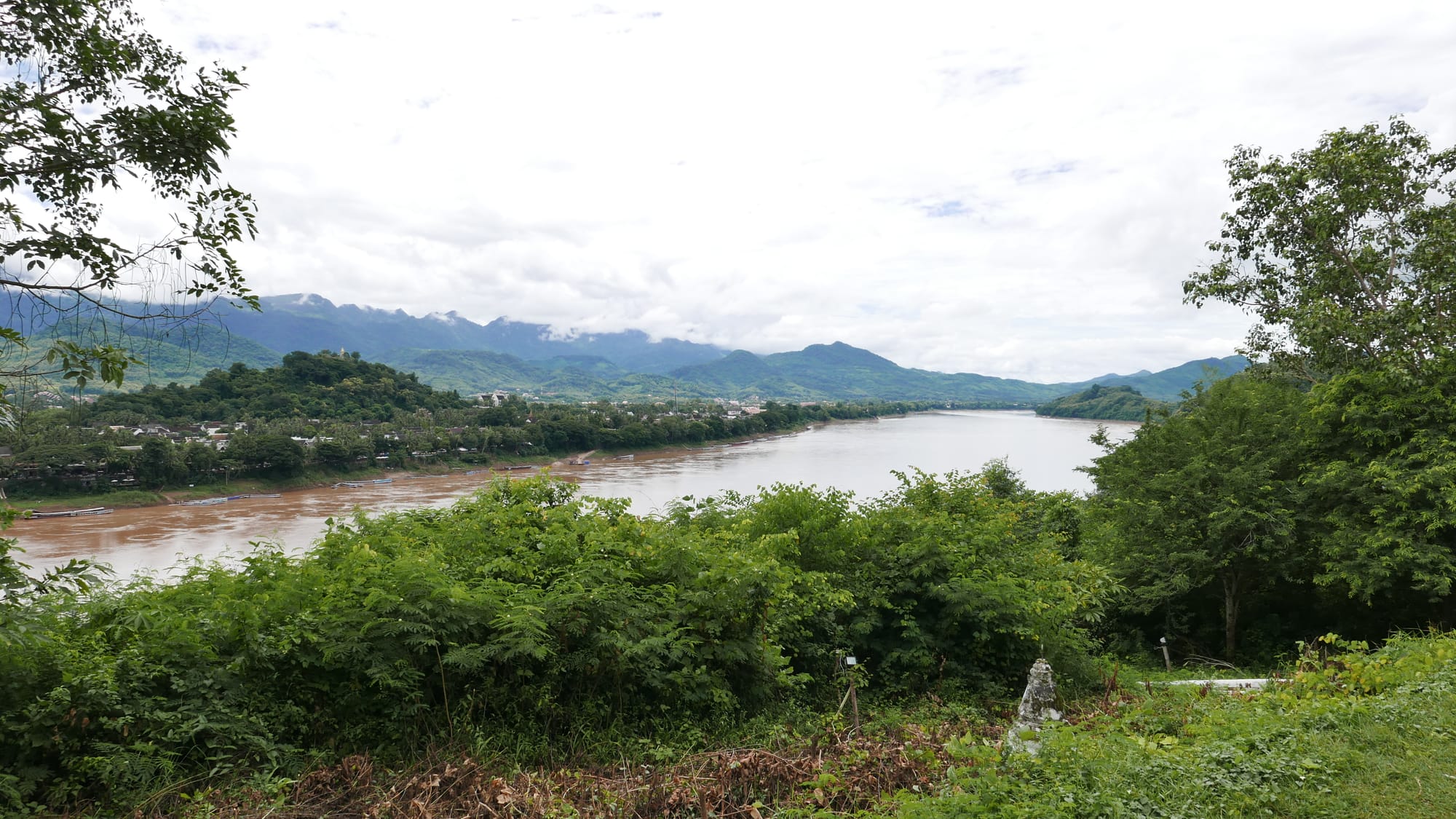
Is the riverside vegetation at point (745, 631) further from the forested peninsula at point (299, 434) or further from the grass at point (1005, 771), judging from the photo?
the forested peninsula at point (299, 434)

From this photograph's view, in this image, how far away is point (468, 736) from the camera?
4914 millimetres

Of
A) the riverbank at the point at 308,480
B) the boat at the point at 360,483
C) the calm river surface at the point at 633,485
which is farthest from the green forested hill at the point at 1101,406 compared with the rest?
the boat at the point at 360,483

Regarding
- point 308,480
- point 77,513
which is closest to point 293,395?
point 308,480

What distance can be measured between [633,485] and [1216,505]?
104 feet

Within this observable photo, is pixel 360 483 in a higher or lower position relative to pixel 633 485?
lower

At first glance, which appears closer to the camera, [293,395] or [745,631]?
[745,631]

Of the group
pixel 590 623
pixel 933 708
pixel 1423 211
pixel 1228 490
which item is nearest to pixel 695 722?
pixel 590 623

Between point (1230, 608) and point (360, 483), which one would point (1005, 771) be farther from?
point (360, 483)

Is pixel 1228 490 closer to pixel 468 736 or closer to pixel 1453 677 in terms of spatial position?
pixel 1453 677

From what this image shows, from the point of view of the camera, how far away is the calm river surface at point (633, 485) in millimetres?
25938

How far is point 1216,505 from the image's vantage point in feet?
36.2

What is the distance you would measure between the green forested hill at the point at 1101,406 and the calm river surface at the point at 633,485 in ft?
33.1

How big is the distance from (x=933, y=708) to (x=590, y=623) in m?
3.79

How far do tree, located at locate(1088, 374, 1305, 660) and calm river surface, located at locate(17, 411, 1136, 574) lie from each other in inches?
124
